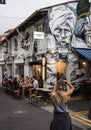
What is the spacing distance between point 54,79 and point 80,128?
795cm

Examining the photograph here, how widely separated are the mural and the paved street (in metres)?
4.81

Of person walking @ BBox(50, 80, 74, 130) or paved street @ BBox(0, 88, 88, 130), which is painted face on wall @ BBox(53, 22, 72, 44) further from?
person walking @ BBox(50, 80, 74, 130)

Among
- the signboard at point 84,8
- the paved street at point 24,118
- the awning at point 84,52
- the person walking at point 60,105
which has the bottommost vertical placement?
the paved street at point 24,118

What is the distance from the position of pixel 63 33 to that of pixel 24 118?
781 centimetres

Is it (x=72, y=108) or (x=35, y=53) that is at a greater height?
(x=35, y=53)

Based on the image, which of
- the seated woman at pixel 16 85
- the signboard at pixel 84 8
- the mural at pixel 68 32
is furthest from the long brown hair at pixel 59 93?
the seated woman at pixel 16 85

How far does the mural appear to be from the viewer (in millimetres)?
16828

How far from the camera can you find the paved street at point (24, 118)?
9.37 meters

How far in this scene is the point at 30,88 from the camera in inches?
661

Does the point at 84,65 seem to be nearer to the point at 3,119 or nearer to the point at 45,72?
the point at 45,72

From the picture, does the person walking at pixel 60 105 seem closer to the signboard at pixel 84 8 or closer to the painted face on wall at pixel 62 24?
the signboard at pixel 84 8

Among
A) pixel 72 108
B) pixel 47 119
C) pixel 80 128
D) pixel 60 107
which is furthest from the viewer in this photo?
pixel 72 108

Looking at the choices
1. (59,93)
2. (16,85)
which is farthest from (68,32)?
(59,93)

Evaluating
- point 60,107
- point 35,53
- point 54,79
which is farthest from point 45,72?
point 60,107
